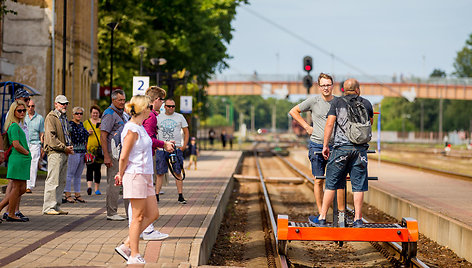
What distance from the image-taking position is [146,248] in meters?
8.31

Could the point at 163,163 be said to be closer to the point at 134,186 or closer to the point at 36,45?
the point at 134,186

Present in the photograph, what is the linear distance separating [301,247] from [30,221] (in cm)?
400

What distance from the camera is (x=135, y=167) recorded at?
7.36m

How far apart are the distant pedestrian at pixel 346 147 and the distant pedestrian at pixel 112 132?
10.3 feet

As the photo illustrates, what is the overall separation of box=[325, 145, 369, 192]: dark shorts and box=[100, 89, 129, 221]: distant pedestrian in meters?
3.15

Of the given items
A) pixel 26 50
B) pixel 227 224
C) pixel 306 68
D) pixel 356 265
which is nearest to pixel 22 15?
pixel 26 50

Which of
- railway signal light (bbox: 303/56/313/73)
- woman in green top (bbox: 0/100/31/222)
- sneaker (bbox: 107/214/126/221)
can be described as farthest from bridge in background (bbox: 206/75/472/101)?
woman in green top (bbox: 0/100/31/222)

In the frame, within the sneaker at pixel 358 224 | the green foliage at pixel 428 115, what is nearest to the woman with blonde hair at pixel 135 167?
the sneaker at pixel 358 224

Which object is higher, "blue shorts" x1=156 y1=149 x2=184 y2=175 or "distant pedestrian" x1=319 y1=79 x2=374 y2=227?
"distant pedestrian" x1=319 y1=79 x2=374 y2=227

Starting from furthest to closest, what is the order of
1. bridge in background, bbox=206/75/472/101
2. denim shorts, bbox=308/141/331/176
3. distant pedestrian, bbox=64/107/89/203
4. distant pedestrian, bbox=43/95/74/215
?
bridge in background, bbox=206/75/472/101 → distant pedestrian, bbox=64/107/89/203 → distant pedestrian, bbox=43/95/74/215 → denim shorts, bbox=308/141/331/176

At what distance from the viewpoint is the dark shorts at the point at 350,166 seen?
8.61 metres

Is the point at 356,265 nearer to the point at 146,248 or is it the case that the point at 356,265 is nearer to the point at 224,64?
the point at 146,248

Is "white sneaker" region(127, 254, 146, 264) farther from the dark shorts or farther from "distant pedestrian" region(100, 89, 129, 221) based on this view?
"distant pedestrian" region(100, 89, 129, 221)

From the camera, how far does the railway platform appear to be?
7.58 m
